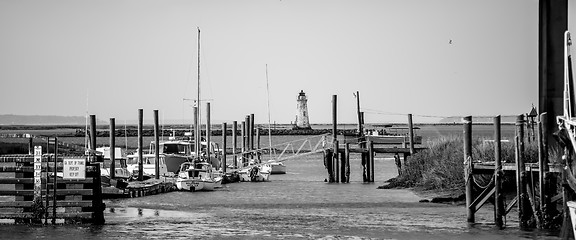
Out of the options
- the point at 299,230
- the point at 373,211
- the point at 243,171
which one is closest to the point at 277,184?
the point at 243,171

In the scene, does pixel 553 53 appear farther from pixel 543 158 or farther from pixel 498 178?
pixel 498 178

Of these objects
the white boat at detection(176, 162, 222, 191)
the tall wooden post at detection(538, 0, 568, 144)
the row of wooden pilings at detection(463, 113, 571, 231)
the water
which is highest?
the tall wooden post at detection(538, 0, 568, 144)

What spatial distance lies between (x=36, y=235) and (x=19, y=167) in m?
3.46

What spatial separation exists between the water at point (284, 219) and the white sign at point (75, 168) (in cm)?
167

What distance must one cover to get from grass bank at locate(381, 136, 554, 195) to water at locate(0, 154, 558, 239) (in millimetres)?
1778

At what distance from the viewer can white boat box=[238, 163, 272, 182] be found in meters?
77.4

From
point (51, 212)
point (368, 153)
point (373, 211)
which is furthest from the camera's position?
point (368, 153)

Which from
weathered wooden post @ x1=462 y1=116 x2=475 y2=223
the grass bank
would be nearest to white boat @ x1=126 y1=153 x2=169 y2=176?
the grass bank

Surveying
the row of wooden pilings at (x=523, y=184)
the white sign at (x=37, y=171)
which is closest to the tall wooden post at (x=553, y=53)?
the row of wooden pilings at (x=523, y=184)

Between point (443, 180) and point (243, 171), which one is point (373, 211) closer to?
point (443, 180)

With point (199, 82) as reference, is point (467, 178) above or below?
below

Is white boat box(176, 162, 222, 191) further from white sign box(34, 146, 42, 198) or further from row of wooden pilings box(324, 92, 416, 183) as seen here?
white sign box(34, 146, 42, 198)

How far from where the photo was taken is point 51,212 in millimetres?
34031

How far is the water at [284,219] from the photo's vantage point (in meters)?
32.7
